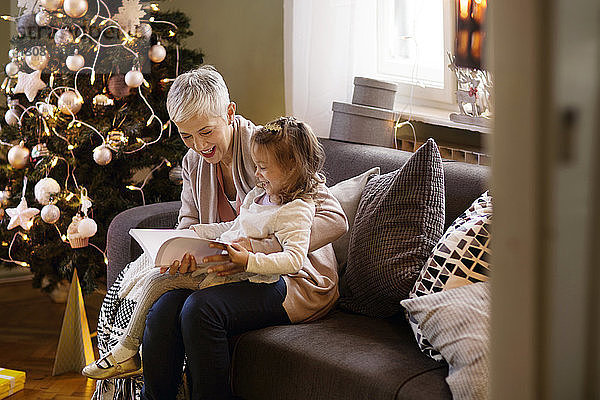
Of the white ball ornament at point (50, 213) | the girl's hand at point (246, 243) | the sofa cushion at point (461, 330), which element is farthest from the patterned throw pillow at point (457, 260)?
the white ball ornament at point (50, 213)

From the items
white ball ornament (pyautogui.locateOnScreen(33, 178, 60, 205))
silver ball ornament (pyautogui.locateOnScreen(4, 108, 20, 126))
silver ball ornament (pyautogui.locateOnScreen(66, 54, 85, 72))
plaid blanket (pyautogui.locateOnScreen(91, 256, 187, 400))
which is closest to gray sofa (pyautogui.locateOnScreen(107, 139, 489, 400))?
plaid blanket (pyautogui.locateOnScreen(91, 256, 187, 400))

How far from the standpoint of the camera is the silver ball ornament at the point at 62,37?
2709 mm

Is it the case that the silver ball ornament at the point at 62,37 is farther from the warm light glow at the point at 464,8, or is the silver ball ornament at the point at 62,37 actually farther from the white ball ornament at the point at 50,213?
the warm light glow at the point at 464,8

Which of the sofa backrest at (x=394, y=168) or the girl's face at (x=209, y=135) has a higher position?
the girl's face at (x=209, y=135)

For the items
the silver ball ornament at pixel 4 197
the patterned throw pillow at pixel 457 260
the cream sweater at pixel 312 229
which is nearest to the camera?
the patterned throw pillow at pixel 457 260

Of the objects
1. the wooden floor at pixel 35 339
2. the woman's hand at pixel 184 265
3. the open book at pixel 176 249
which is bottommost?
the wooden floor at pixel 35 339

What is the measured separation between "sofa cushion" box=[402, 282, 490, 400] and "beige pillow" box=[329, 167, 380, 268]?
1.59 ft

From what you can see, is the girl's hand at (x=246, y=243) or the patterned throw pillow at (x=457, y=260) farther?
the girl's hand at (x=246, y=243)

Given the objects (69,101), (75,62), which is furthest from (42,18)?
(69,101)

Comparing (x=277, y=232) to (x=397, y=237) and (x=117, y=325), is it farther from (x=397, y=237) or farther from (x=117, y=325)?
(x=117, y=325)

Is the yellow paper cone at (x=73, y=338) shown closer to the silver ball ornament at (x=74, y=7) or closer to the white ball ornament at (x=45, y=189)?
the white ball ornament at (x=45, y=189)

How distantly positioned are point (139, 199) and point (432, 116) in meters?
1.16

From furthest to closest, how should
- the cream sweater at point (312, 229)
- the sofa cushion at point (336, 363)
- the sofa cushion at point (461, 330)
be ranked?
the cream sweater at point (312, 229)
the sofa cushion at point (336, 363)
the sofa cushion at point (461, 330)

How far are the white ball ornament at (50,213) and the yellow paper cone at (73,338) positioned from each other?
216 mm
